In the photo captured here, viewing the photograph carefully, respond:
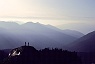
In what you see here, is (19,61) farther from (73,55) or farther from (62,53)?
(73,55)

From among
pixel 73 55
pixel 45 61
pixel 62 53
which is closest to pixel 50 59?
pixel 45 61

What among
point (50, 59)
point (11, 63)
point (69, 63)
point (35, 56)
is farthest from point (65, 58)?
point (11, 63)

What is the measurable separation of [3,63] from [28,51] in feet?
55.9

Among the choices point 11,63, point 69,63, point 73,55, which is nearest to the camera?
point 11,63

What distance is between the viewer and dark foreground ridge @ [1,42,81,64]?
10712cm

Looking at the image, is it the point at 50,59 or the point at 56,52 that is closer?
the point at 50,59

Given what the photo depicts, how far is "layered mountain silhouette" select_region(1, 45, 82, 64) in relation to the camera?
351 ft

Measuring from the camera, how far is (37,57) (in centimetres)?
11575

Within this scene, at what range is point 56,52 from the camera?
130875 mm

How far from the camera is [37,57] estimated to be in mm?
115750

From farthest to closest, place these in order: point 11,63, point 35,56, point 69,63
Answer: point 69,63, point 35,56, point 11,63

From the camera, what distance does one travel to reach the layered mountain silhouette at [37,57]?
4218 inches

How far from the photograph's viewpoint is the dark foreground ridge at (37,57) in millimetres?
107125

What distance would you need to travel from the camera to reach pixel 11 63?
104 m
